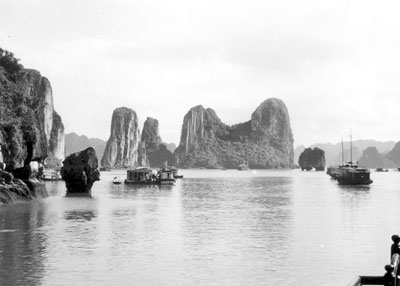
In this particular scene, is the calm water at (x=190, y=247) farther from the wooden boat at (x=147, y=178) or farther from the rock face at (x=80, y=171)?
the wooden boat at (x=147, y=178)

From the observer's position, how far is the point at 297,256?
107 ft

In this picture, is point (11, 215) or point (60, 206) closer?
point (11, 215)

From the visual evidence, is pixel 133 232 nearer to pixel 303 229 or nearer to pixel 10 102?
pixel 303 229

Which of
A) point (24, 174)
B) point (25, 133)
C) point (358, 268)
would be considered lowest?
point (358, 268)

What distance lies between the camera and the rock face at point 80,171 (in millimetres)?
94750

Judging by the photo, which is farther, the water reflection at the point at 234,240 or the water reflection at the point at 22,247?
the water reflection at the point at 234,240

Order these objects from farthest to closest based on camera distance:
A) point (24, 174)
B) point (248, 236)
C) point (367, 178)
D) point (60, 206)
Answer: point (367, 178) < point (24, 174) < point (60, 206) < point (248, 236)

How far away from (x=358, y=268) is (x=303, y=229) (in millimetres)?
17815

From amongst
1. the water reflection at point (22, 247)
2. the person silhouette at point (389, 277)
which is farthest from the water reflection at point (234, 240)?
the person silhouette at point (389, 277)

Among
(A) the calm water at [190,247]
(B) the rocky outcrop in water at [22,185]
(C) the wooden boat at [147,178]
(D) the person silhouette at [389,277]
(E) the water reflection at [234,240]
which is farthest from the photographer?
(C) the wooden boat at [147,178]

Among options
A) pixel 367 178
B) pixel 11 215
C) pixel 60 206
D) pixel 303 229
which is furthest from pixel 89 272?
pixel 367 178

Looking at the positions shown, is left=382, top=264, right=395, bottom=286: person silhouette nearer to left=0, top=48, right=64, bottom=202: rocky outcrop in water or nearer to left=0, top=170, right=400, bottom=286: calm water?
left=0, top=170, right=400, bottom=286: calm water

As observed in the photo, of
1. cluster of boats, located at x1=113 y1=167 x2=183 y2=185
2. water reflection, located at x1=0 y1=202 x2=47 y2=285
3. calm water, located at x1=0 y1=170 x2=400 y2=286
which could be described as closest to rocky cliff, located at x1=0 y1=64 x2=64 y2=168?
calm water, located at x1=0 y1=170 x2=400 y2=286

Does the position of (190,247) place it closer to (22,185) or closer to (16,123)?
(22,185)
